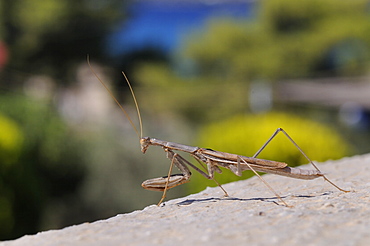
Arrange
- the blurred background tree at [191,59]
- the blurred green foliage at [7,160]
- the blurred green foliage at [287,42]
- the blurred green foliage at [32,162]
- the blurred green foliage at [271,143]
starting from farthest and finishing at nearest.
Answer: the blurred green foliage at [287,42]
the blurred background tree at [191,59]
the blurred green foliage at [32,162]
the blurred green foliage at [7,160]
the blurred green foliage at [271,143]

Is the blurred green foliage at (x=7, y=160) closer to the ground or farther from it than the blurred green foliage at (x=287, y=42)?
closer to the ground

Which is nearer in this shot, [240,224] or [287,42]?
[240,224]

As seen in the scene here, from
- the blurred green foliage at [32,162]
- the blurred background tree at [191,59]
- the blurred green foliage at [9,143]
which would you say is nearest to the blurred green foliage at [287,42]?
the blurred background tree at [191,59]

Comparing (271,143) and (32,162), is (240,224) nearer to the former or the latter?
(271,143)

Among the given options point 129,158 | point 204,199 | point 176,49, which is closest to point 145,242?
point 204,199

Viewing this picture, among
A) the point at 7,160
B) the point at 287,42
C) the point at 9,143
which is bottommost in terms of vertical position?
the point at 7,160

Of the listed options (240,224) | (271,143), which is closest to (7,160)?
(271,143)

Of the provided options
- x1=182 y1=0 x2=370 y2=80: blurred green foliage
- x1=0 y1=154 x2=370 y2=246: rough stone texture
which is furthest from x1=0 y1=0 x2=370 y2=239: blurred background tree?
x1=0 y1=154 x2=370 y2=246: rough stone texture

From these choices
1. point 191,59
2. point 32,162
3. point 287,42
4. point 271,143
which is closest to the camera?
point 271,143

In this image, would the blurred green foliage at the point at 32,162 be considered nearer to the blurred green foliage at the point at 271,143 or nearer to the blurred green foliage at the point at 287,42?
the blurred green foliage at the point at 271,143
